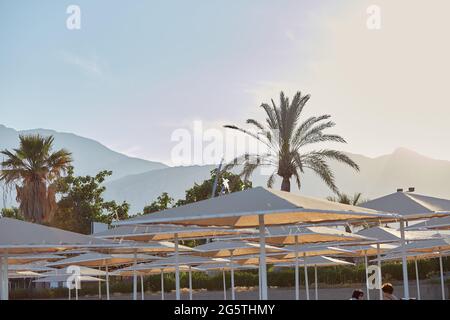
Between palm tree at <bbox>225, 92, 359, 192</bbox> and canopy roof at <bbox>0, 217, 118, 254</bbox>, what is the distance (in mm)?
24460

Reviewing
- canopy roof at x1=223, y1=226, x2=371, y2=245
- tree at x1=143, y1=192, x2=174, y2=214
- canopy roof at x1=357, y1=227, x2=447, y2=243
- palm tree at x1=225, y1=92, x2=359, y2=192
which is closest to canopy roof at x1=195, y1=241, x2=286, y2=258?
canopy roof at x1=223, y1=226, x2=371, y2=245

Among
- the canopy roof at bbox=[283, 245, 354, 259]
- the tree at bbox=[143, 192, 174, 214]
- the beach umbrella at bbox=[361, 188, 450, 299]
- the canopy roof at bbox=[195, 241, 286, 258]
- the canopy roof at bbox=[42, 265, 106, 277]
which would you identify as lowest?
the canopy roof at bbox=[42, 265, 106, 277]

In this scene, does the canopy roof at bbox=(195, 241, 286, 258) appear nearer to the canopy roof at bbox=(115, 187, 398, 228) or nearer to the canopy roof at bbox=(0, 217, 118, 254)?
the canopy roof at bbox=(0, 217, 118, 254)

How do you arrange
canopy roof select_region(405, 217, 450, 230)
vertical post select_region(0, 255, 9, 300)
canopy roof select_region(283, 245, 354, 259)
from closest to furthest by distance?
vertical post select_region(0, 255, 9, 300) < canopy roof select_region(405, 217, 450, 230) < canopy roof select_region(283, 245, 354, 259)

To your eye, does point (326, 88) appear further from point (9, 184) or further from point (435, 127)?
point (9, 184)

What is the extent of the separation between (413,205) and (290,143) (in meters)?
21.8

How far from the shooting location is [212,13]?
126ft

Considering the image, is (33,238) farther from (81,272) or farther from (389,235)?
(81,272)

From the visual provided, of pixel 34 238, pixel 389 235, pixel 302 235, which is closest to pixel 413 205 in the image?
pixel 302 235

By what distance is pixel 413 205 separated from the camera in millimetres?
19047

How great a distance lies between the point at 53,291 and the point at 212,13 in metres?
19.9

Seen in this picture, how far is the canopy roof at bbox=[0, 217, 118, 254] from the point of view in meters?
15.6

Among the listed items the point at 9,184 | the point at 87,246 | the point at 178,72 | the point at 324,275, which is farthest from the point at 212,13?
the point at 87,246
